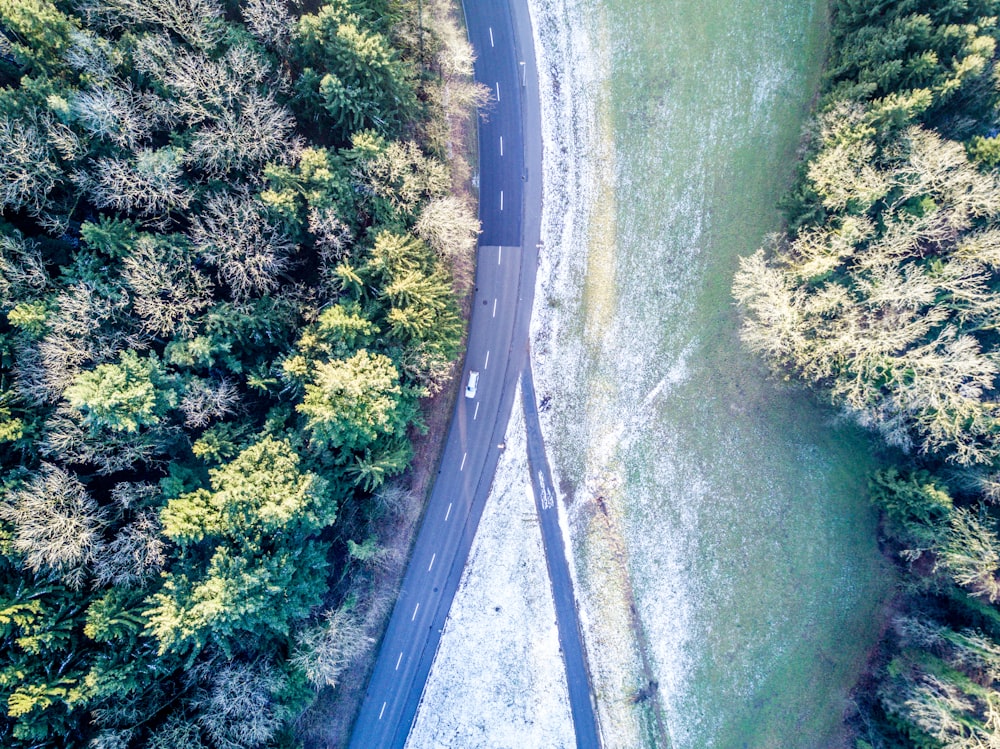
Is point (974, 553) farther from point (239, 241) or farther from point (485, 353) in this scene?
point (239, 241)

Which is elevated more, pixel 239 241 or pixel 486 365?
pixel 239 241

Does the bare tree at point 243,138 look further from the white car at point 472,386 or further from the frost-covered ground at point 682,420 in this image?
the frost-covered ground at point 682,420

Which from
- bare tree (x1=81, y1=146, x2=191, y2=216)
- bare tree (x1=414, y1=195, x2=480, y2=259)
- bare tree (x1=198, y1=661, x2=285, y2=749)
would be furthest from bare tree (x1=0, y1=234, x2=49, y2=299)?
bare tree (x1=198, y1=661, x2=285, y2=749)

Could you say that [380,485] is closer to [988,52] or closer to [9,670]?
[9,670]

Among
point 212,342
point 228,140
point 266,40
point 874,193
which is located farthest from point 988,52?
point 212,342

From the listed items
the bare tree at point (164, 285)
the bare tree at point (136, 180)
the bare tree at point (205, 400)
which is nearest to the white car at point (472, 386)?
the bare tree at point (205, 400)

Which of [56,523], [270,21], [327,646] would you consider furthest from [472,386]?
[56,523]
